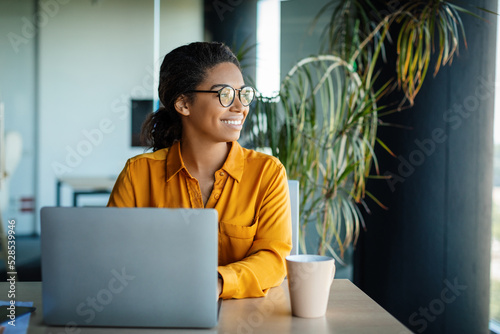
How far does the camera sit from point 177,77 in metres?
1.97

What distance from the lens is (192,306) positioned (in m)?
1.08

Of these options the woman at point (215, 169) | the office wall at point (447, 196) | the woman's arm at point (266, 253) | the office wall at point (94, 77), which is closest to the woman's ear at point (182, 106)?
the woman at point (215, 169)

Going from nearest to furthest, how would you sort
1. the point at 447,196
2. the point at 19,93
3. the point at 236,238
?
the point at 236,238 → the point at 447,196 → the point at 19,93

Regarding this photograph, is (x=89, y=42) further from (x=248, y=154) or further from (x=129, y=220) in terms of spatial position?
(x=129, y=220)

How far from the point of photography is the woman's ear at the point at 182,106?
196 centimetres

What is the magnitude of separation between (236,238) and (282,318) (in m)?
0.54

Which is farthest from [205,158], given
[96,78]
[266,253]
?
[96,78]

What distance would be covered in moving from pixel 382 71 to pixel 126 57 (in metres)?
2.02

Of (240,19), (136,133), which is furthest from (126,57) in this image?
(240,19)

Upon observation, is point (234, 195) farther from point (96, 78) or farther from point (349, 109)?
point (96, 78)

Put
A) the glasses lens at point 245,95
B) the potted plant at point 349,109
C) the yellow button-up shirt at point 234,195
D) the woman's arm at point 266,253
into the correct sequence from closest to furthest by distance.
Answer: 1. the woman's arm at point 266,253
2. the yellow button-up shirt at point 234,195
3. the glasses lens at point 245,95
4. the potted plant at point 349,109

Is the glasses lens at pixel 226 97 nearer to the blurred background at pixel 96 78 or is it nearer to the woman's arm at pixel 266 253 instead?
the woman's arm at pixel 266 253

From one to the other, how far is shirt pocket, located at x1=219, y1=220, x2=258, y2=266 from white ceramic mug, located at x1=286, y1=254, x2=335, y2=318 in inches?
20.2

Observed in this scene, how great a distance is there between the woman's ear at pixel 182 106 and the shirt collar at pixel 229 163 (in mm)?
124
